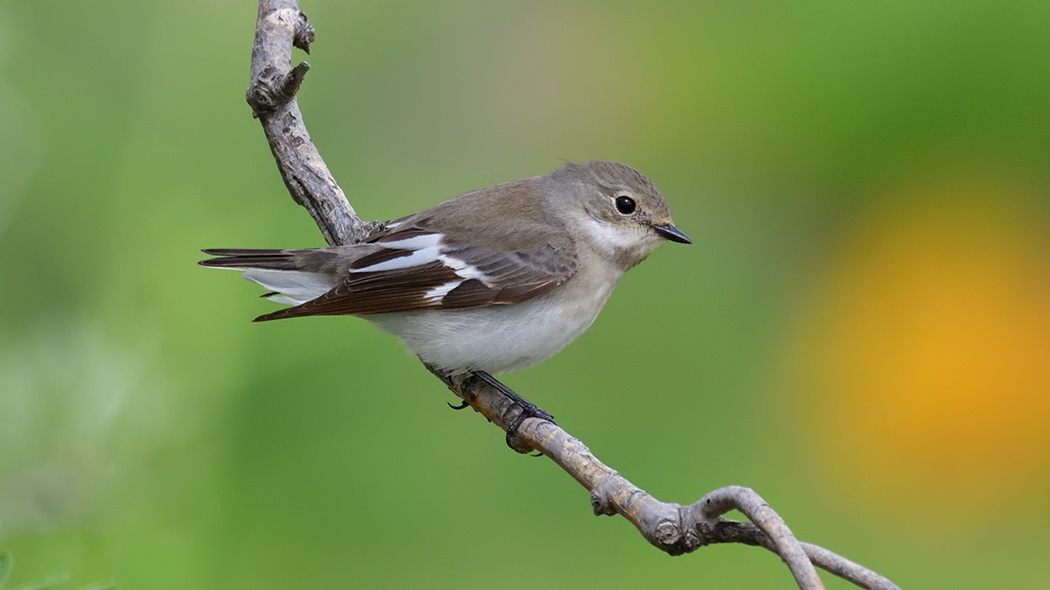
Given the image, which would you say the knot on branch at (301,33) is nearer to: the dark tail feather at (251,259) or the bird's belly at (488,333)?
the dark tail feather at (251,259)

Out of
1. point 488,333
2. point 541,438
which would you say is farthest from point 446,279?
point 541,438

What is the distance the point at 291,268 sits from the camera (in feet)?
Result: 10.7

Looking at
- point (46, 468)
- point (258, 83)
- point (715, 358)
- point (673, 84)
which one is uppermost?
point (673, 84)

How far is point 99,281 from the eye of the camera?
3.50 metres

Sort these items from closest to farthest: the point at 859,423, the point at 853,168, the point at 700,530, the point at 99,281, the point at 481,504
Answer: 1. the point at 700,530
2. the point at 99,281
3. the point at 481,504
4. the point at 859,423
5. the point at 853,168

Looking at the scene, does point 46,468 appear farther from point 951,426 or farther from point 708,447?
point 951,426

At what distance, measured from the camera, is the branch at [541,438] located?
172 centimetres

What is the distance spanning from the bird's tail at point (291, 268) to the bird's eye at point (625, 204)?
94 centimetres

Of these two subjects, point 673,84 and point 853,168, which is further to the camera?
point 673,84

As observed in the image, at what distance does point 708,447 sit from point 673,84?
2.27 metres

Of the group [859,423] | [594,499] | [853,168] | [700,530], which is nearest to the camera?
[700,530]

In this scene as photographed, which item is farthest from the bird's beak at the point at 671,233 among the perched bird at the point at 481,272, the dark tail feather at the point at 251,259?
the dark tail feather at the point at 251,259

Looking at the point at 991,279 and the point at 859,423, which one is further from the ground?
the point at 991,279

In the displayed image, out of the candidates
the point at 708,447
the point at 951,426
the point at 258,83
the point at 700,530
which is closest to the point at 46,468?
the point at 258,83
